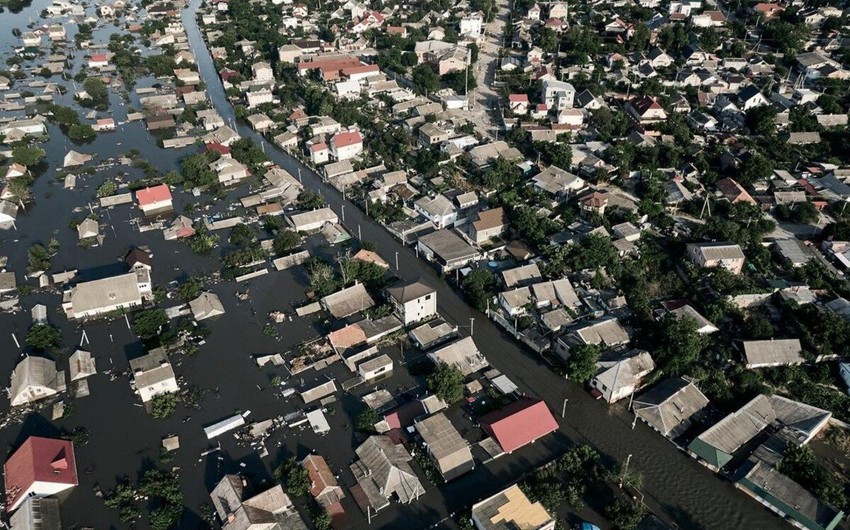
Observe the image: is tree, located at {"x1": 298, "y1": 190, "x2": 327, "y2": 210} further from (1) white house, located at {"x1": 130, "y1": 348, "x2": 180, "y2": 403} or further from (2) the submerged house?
(2) the submerged house

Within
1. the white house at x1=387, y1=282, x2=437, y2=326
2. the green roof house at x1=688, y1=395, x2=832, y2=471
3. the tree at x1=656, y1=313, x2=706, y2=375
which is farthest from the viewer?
the white house at x1=387, y1=282, x2=437, y2=326

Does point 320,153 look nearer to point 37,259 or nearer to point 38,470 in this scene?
point 37,259

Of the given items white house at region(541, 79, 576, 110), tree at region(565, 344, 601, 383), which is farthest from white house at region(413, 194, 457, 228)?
white house at region(541, 79, 576, 110)

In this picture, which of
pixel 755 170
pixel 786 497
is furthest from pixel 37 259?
pixel 755 170

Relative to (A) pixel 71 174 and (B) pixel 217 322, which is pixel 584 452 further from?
(A) pixel 71 174

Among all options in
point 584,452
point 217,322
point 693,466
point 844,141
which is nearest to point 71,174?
point 217,322

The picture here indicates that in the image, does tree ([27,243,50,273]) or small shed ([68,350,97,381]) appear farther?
tree ([27,243,50,273])
